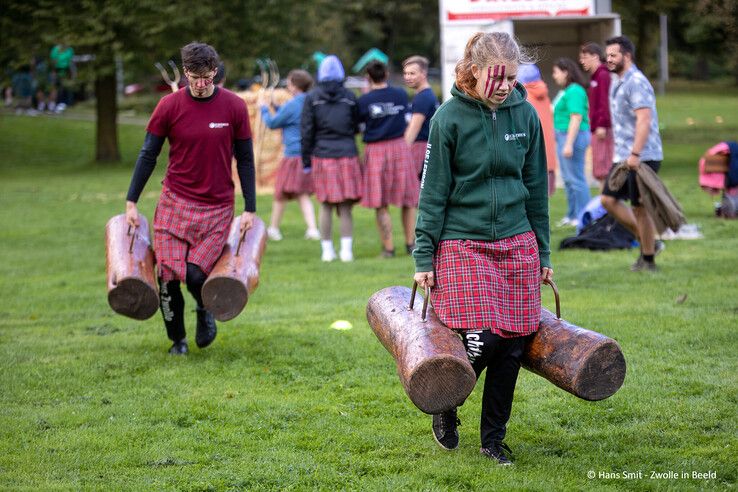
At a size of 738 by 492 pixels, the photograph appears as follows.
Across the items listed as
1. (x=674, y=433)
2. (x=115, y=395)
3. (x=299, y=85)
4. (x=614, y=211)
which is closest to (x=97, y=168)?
(x=299, y=85)

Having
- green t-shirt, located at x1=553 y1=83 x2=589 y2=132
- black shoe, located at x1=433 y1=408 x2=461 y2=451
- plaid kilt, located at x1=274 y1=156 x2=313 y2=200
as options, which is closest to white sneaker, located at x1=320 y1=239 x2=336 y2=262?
plaid kilt, located at x1=274 y1=156 x2=313 y2=200

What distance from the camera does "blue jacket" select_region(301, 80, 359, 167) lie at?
39.3 feet

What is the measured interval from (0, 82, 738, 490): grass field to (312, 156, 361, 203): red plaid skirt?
2.50ft

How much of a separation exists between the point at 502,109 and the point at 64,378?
3.68 m

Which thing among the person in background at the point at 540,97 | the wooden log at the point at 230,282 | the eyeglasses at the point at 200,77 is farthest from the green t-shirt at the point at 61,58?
the eyeglasses at the point at 200,77

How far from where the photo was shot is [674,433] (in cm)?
546

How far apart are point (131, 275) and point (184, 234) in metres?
0.43

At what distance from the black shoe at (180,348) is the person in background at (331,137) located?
4.52 m

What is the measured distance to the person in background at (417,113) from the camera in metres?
11.7

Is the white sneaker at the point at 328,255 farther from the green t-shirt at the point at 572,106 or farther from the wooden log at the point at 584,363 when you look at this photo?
the wooden log at the point at 584,363

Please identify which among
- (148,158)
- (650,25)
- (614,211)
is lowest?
(614,211)

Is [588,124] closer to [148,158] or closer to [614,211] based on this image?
[614,211]

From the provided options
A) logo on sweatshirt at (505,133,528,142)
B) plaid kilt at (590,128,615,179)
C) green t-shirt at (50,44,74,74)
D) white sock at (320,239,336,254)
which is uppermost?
green t-shirt at (50,44,74,74)

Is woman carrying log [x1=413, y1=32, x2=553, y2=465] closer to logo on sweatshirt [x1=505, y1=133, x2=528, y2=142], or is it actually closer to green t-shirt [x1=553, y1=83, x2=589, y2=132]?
logo on sweatshirt [x1=505, y1=133, x2=528, y2=142]
